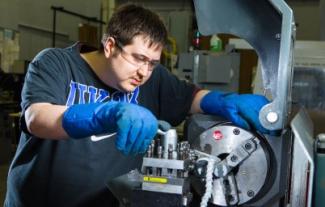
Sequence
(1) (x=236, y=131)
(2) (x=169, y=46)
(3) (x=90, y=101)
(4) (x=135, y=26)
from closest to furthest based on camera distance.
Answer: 1. (1) (x=236, y=131)
2. (4) (x=135, y=26)
3. (3) (x=90, y=101)
4. (2) (x=169, y=46)

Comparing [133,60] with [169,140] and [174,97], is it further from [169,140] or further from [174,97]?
[169,140]

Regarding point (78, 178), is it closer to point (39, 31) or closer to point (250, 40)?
point (250, 40)

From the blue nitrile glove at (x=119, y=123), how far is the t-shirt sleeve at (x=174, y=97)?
1.74ft

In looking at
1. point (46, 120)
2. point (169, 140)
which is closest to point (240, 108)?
point (169, 140)

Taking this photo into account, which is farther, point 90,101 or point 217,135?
point 90,101

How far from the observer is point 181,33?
665 cm

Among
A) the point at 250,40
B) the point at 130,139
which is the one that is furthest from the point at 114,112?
the point at 250,40

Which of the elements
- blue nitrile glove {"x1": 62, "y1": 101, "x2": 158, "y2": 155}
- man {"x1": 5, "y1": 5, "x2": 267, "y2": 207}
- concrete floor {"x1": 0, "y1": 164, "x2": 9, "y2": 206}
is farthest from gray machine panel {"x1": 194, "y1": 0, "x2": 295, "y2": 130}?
concrete floor {"x1": 0, "y1": 164, "x2": 9, "y2": 206}

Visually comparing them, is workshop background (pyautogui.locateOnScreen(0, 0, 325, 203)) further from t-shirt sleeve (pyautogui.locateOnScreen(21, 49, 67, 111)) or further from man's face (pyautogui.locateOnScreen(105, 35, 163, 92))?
t-shirt sleeve (pyautogui.locateOnScreen(21, 49, 67, 111))

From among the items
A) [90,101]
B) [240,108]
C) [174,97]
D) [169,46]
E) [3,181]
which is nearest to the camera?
[240,108]

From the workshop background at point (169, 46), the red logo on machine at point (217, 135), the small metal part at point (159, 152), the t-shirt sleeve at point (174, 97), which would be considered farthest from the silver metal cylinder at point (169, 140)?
the workshop background at point (169, 46)

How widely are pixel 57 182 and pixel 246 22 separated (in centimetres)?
67

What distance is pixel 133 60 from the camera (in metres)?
1.15

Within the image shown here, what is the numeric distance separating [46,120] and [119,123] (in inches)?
9.1
